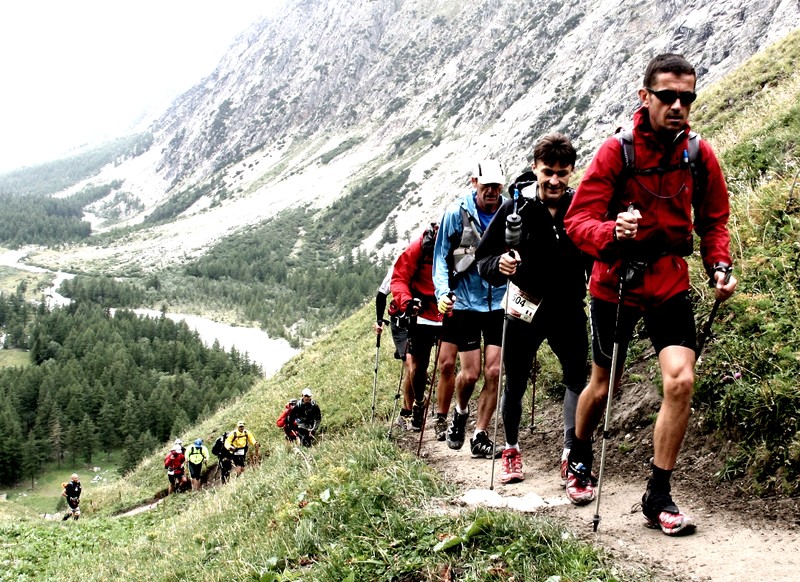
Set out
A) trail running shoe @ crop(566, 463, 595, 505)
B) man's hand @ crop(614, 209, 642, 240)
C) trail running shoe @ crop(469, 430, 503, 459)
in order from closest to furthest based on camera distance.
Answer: man's hand @ crop(614, 209, 642, 240) < trail running shoe @ crop(566, 463, 595, 505) < trail running shoe @ crop(469, 430, 503, 459)

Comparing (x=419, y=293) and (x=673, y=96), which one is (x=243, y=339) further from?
(x=673, y=96)

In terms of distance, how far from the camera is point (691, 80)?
3.86 meters

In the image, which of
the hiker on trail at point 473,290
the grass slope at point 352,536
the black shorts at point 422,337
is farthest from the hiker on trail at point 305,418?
the hiker on trail at point 473,290

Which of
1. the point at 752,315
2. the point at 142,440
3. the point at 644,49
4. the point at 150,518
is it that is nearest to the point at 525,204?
the point at 752,315

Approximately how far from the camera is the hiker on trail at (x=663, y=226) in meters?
3.88

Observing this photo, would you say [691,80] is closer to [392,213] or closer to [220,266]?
[392,213]

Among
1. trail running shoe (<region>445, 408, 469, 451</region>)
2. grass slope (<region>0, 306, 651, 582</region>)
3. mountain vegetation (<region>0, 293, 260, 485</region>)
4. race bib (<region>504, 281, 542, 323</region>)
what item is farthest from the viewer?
mountain vegetation (<region>0, 293, 260, 485</region>)

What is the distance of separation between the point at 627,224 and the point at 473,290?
2.88m

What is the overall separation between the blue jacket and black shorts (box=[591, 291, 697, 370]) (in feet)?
6.35

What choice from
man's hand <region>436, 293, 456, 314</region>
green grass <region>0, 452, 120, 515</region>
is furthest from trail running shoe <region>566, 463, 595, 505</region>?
green grass <region>0, 452, 120, 515</region>

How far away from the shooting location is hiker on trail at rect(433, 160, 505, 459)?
630 centimetres

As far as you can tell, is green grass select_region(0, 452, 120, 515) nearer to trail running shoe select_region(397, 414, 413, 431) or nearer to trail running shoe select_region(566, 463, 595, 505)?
trail running shoe select_region(397, 414, 413, 431)

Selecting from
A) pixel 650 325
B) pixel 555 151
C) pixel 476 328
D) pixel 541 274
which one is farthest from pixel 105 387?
pixel 650 325

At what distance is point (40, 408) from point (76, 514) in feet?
218
